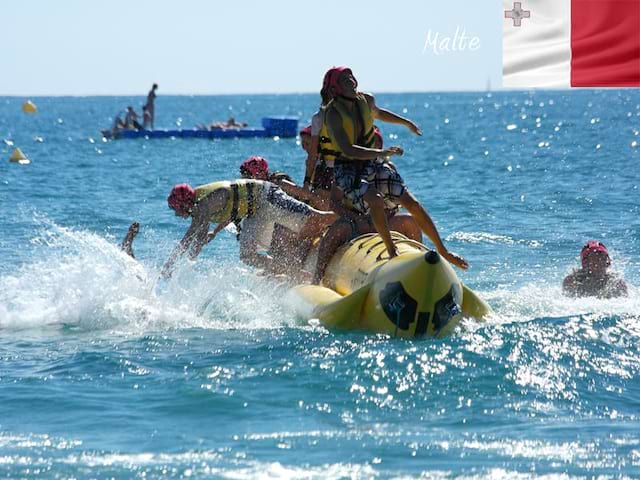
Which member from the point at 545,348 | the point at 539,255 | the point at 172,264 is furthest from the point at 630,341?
the point at 539,255

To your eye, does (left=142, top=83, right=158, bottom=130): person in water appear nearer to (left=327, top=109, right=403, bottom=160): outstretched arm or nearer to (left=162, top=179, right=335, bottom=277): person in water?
(left=162, top=179, right=335, bottom=277): person in water

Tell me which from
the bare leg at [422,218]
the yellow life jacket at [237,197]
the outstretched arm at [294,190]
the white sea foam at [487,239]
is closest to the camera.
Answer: the bare leg at [422,218]

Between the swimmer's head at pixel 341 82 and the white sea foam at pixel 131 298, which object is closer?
the swimmer's head at pixel 341 82

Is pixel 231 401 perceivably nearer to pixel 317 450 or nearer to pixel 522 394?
pixel 317 450

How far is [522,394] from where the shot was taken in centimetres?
571

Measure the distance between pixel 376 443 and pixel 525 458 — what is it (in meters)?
0.66

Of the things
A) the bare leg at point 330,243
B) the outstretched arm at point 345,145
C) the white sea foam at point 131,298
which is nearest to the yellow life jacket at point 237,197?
the white sea foam at point 131,298

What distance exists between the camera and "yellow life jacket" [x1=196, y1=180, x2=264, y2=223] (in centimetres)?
809

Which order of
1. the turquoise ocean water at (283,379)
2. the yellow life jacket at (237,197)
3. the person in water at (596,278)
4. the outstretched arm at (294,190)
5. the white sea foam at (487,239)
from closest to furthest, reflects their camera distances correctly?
the turquoise ocean water at (283,379) < the yellow life jacket at (237,197) < the outstretched arm at (294,190) < the person in water at (596,278) < the white sea foam at (487,239)

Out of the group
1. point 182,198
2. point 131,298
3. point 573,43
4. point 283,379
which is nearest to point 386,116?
point 182,198

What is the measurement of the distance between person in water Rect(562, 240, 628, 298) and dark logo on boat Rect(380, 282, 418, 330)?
2.33 m

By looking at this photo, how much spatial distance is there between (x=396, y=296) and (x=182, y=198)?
2059 millimetres

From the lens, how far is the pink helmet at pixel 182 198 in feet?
25.9

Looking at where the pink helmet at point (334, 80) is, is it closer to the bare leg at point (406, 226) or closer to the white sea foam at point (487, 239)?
the bare leg at point (406, 226)
